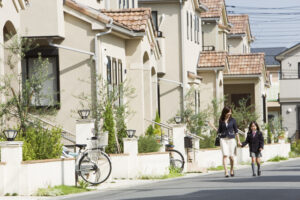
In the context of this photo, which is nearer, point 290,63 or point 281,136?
point 281,136

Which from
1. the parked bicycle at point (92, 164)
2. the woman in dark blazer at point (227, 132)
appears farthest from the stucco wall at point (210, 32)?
the parked bicycle at point (92, 164)

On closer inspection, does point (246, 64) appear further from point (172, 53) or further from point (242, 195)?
point (242, 195)

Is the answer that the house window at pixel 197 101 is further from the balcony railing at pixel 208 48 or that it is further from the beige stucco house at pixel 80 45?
the beige stucco house at pixel 80 45

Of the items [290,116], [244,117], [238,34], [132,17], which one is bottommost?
[244,117]

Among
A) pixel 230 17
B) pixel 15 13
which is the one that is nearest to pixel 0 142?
pixel 15 13

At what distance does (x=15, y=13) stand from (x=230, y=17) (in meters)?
39.8

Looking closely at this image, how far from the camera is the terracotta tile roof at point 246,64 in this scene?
164ft

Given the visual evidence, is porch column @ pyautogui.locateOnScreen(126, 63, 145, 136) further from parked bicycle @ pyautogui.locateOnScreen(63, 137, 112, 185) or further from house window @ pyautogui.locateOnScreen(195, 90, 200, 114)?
house window @ pyautogui.locateOnScreen(195, 90, 200, 114)

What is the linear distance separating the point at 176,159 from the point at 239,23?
34593 millimetres

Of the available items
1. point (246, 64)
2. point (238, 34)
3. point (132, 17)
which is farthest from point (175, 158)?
point (238, 34)

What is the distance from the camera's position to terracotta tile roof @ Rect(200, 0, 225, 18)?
4838cm

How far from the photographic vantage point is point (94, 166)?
837 inches

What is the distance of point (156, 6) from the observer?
133ft

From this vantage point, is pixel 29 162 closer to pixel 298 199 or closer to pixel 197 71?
pixel 298 199
